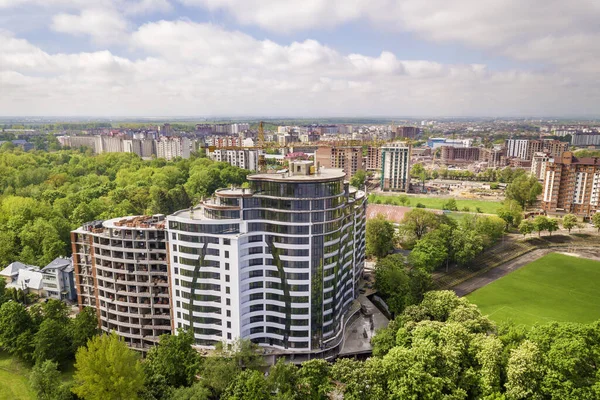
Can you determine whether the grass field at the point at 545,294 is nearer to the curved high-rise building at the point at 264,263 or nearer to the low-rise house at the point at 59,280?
the curved high-rise building at the point at 264,263

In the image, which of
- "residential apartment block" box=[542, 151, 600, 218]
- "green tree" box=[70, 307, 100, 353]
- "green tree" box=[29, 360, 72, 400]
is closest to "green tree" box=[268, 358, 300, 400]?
"green tree" box=[29, 360, 72, 400]

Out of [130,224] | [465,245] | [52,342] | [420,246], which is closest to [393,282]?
[420,246]

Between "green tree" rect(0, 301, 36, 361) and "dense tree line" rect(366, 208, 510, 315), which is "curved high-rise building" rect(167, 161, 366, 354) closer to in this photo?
"dense tree line" rect(366, 208, 510, 315)

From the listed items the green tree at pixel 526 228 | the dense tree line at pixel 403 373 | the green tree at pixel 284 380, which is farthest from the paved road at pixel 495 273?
the green tree at pixel 284 380

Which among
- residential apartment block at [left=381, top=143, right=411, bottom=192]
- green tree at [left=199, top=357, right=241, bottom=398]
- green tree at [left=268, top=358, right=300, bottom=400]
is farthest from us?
residential apartment block at [left=381, top=143, right=411, bottom=192]

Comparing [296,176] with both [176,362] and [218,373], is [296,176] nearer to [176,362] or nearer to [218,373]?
[218,373]

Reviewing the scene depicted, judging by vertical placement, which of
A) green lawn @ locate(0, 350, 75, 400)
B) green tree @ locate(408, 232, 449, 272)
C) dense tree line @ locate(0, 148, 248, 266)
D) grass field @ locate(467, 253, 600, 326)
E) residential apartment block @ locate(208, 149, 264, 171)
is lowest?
green lawn @ locate(0, 350, 75, 400)
